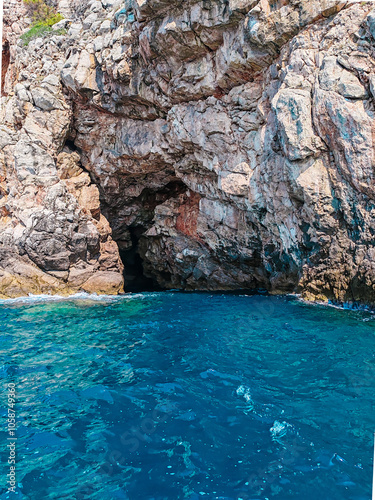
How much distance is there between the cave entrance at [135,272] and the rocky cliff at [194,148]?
0.91 metres

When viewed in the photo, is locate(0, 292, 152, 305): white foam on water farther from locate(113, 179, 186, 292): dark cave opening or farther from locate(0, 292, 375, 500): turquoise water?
locate(113, 179, 186, 292): dark cave opening

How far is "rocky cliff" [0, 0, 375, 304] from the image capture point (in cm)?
1340

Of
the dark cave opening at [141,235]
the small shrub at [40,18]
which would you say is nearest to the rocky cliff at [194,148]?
the dark cave opening at [141,235]

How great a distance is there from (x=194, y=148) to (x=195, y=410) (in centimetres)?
1560

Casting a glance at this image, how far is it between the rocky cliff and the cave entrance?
0.91 metres

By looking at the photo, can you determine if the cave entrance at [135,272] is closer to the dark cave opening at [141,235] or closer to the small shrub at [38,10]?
the dark cave opening at [141,235]

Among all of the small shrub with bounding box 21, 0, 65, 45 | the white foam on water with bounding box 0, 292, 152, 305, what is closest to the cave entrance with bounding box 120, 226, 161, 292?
the white foam on water with bounding box 0, 292, 152, 305

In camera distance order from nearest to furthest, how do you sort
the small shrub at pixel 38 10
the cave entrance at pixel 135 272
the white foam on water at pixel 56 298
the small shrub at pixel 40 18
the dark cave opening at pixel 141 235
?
the white foam on water at pixel 56 298
the small shrub at pixel 40 18
the dark cave opening at pixel 141 235
the small shrub at pixel 38 10
the cave entrance at pixel 135 272

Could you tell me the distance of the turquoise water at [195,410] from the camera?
4.85 metres

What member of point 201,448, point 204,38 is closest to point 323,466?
point 201,448

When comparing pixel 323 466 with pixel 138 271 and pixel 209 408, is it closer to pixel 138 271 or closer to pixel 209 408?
pixel 209 408

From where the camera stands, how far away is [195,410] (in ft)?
21.7

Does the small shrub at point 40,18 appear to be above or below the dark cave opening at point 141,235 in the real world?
above

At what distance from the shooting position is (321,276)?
15078mm
